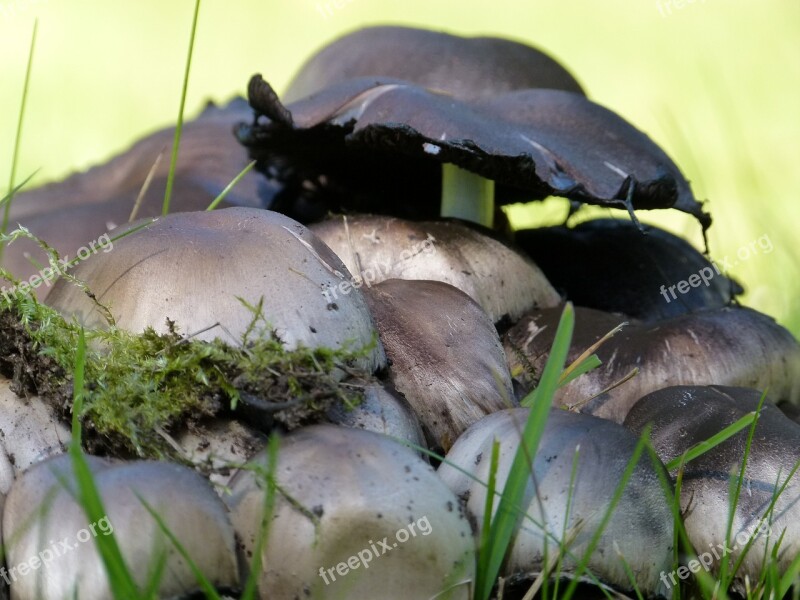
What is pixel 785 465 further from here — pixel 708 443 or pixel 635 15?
pixel 635 15

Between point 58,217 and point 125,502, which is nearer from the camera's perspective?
point 125,502

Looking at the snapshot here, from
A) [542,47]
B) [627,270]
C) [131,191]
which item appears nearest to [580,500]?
[627,270]

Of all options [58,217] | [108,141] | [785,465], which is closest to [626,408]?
[785,465]

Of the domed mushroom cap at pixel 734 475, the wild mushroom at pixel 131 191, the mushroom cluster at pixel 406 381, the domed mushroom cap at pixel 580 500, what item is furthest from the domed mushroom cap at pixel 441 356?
the wild mushroom at pixel 131 191

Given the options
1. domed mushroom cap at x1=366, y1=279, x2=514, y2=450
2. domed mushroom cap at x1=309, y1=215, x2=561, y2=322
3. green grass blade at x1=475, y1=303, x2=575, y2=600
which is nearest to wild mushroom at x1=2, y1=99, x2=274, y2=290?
domed mushroom cap at x1=309, y1=215, x2=561, y2=322

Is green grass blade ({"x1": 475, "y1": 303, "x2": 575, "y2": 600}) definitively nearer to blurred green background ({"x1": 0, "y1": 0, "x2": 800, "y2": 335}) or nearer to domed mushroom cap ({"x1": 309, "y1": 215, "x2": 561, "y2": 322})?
domed mushroom cap ({"x1": 309, "y1": 215, "x2": 561, "y2": 322})

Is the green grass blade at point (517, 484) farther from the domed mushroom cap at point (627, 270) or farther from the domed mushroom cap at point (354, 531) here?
the domed mushroom cap at point (627, 270)
